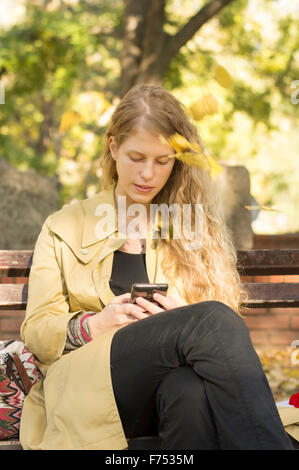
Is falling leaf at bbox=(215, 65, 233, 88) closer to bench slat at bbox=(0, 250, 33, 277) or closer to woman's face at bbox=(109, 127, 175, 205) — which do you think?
woman's face at bbox=(109, 127, 175, 205)

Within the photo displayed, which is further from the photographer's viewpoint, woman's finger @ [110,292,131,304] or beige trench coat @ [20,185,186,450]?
woman's finger @ [110,292,131,304]

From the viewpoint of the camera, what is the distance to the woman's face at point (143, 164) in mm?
2639

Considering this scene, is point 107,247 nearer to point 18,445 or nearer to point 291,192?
point 18,445

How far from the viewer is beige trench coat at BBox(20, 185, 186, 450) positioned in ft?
7.34

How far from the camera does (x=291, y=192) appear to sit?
21.0m

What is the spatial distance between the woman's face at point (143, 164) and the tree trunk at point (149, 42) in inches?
191

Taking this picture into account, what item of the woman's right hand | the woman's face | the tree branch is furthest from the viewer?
the tree branch

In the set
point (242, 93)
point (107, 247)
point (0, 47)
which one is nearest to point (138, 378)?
point (107, 247)

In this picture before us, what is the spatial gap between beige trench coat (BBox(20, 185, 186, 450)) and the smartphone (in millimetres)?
161

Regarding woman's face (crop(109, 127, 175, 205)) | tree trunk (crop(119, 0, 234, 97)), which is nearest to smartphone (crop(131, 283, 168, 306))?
woman's face (crop(109, 127, 175, 205))

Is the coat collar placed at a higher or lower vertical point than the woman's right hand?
higher

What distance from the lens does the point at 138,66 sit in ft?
24.8

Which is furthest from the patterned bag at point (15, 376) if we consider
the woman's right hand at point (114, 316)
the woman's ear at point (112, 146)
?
the woman's ear at point (112, 146)

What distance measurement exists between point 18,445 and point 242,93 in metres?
8.87
